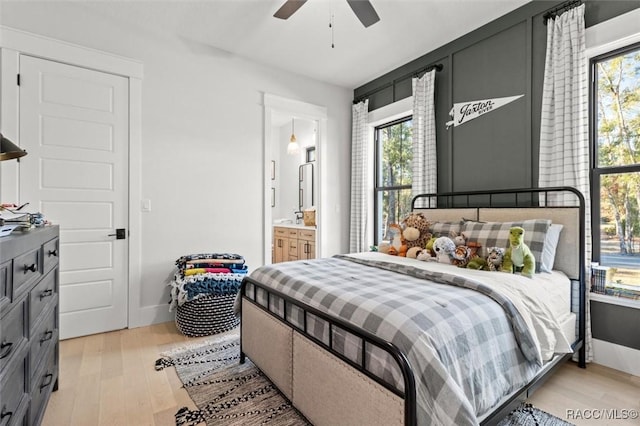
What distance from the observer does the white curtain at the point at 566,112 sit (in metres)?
2.31

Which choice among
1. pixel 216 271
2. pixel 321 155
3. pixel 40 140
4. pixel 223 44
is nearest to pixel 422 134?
pixel 321 155

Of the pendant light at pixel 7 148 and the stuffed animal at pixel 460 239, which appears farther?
the stuffed animal at pixel 460 239

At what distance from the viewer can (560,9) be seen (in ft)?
8.09

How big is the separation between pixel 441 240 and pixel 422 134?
1.49 meters

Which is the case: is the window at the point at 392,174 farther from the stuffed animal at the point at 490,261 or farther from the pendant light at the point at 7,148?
the pendant light at the point at 7,148

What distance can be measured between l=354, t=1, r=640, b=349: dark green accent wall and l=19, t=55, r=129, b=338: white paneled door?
3.19m

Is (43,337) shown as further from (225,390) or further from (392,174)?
(392,174)

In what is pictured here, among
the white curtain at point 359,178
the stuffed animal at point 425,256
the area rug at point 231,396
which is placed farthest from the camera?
the white curtain at point 359,178

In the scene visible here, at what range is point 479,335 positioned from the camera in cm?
133

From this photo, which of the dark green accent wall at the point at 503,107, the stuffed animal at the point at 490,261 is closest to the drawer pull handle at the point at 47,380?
the stuffed animal at the point at 490,261

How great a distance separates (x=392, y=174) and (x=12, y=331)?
12.5ft

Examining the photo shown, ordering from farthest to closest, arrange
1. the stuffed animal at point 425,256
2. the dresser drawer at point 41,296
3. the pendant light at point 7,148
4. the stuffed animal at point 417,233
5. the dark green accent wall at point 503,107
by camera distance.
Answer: the stuffed animal at point 417,233 < the stuffed animal at point 425,256 < the dark green accent wall at point 503,107 < the pendant light at point 7,148 < the dresser drawer at point 41,296

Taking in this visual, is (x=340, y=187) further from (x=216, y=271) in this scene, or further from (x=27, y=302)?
(x=27, y=302)

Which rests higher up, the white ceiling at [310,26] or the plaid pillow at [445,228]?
the white ceiling at [310,26]
